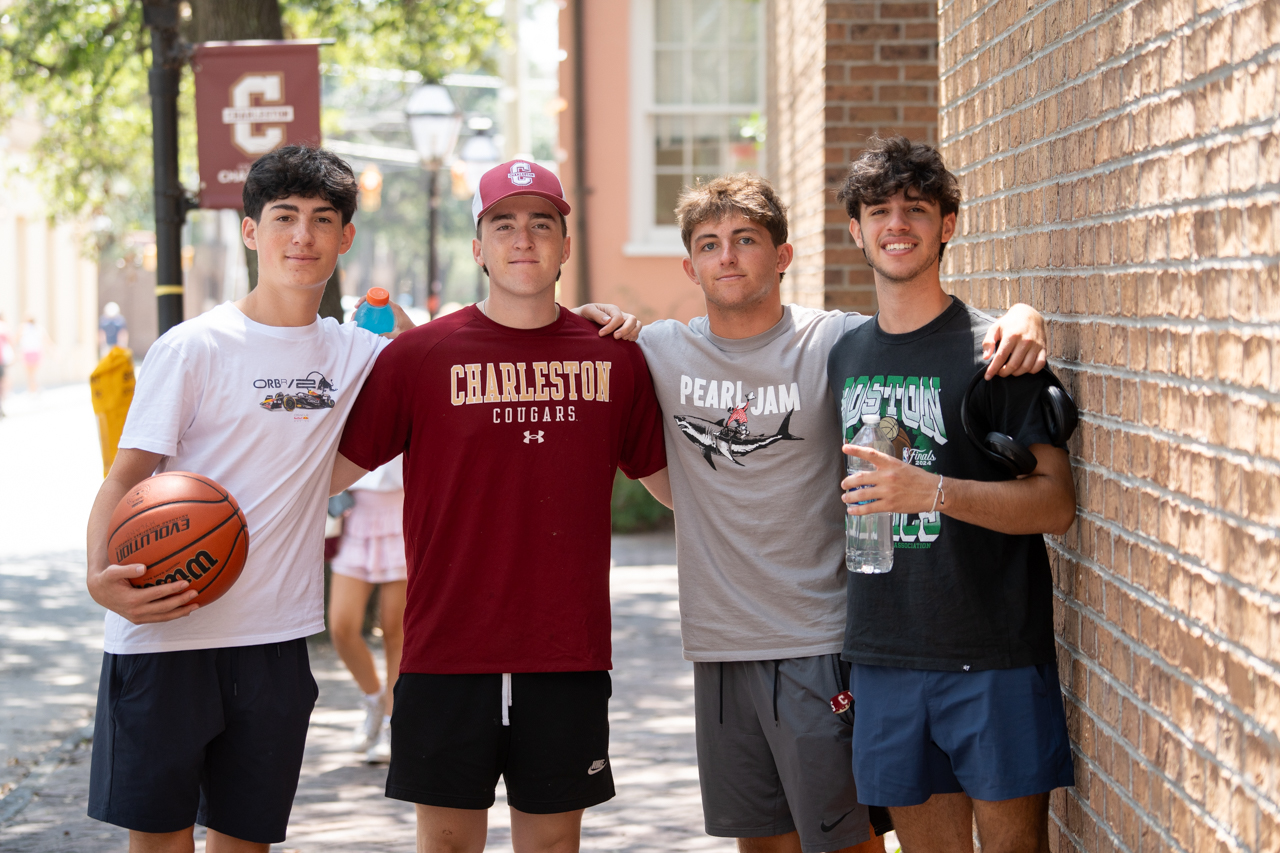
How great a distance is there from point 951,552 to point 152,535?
6.73 ft

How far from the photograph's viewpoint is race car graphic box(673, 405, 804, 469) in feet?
12.1

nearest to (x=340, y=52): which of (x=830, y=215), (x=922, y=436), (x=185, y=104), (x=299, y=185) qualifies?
(x=185, y=104)

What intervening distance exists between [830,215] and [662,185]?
22.9 ft

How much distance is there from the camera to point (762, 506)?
370 centimetres

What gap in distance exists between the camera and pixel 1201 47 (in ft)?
8.15

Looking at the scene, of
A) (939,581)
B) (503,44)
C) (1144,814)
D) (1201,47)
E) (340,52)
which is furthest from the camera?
(503,44)

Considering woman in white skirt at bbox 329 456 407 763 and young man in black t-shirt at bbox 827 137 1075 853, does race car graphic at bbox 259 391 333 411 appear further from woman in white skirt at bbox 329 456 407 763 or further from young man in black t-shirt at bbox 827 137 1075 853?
woman in white skirt at bbox 329 456 407 763

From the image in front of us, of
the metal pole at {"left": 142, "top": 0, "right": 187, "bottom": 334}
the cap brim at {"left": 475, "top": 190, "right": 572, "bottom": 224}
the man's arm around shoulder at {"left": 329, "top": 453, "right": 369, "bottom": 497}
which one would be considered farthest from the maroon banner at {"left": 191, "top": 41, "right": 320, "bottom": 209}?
the man's arm around shoulder at {"left": 329, "top": 453, "right": 369, "bottom": 497}

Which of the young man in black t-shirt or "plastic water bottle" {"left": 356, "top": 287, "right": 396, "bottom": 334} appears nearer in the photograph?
the young man in black t-shirt

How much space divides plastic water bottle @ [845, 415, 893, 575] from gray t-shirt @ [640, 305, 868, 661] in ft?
0.95

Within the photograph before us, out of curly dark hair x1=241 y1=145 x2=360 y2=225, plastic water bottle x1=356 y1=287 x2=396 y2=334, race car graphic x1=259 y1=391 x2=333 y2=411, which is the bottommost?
race car graphic x1=259 y1=391 x2=333 y2=411

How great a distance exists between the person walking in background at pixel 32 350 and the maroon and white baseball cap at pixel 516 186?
2903 centimetres

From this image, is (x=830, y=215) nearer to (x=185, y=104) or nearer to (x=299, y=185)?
(x=299, y=185)

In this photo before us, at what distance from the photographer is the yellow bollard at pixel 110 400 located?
14.2 ft
